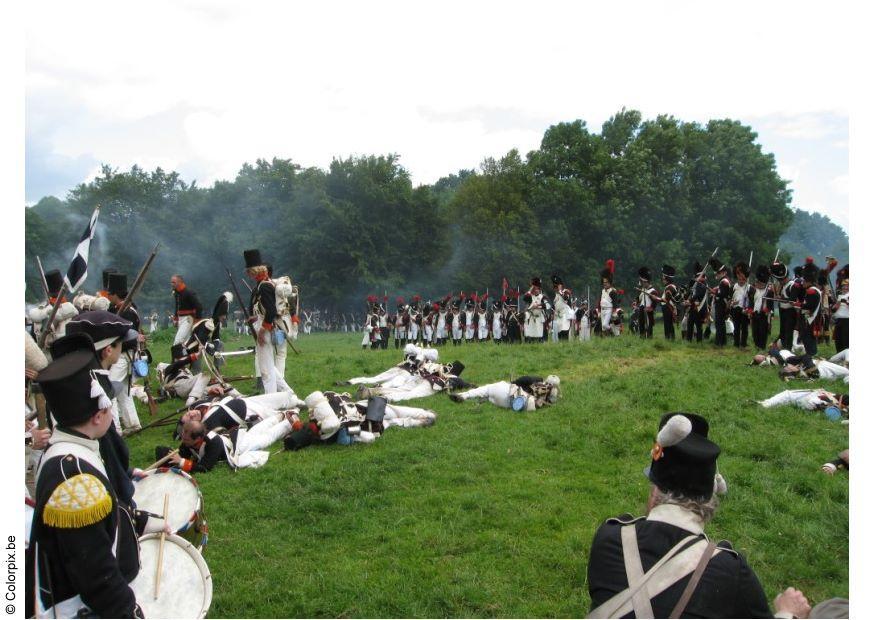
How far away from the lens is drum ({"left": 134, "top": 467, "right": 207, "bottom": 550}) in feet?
15.6

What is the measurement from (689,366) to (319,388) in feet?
23.4

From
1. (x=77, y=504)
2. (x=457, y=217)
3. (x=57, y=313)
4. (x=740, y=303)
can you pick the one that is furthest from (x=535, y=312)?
(x=457, y=217)

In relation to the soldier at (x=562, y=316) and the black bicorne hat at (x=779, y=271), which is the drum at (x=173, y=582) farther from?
the soldier at (x=562, y=316)

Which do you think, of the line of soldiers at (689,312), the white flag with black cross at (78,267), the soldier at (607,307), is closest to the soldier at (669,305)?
the line of soldiers at (689,312)

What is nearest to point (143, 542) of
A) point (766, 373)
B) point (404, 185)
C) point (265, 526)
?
point (265, 526)

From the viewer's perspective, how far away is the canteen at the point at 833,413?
9.23 metres

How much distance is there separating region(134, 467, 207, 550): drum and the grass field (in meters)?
0.69

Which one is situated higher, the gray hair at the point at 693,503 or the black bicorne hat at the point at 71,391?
the black bicorne hat at the point at 71,391

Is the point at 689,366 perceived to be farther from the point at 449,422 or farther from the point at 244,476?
the point at 244,476

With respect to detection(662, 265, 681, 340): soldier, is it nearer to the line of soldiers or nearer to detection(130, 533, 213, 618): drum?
the line of soldiers

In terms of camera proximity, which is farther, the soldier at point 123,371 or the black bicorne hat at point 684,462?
the soldier at point 123,371

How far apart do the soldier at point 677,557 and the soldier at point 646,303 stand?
53.3 feet

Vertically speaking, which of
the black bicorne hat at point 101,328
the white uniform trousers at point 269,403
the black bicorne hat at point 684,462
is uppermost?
the black bicorne hat at point 101,328

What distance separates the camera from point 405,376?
1270 centimetres
